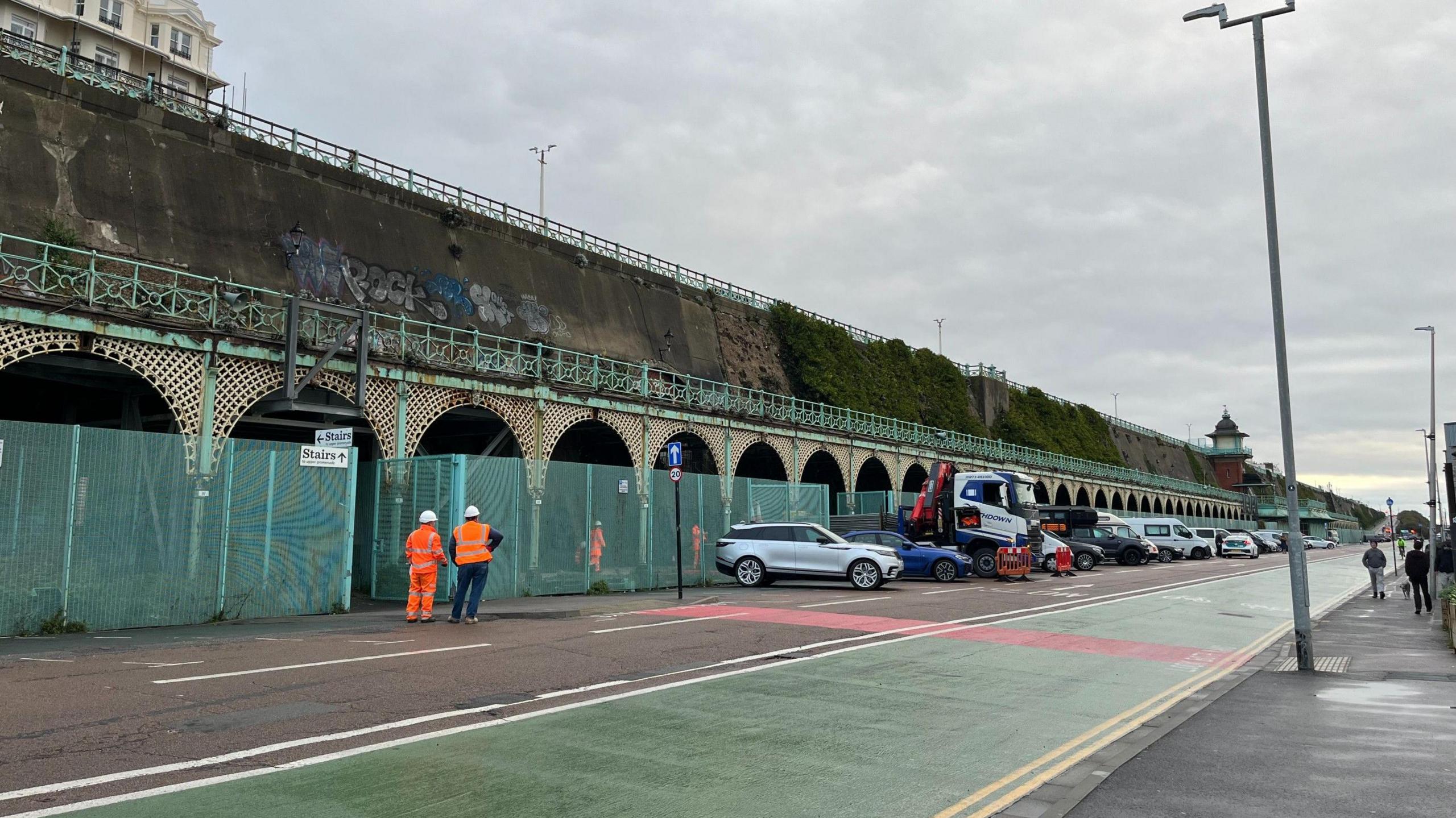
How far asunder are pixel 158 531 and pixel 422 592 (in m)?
3.94

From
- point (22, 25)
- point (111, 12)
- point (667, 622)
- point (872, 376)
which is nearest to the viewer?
point (667, 622)

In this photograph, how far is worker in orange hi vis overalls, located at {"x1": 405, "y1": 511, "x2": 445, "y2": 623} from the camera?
14.7 m

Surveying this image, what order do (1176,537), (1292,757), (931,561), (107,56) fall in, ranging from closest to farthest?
1. (1292,757)
2. (931,561)
3. (1176,537)
4. (107,56)

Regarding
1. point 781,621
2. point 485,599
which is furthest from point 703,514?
point 781,621

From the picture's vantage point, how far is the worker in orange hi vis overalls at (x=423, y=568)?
14.7 m

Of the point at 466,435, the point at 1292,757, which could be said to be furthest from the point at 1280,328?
the point at 466,435

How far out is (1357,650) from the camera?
14414 mm

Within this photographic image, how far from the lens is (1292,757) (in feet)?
23.3

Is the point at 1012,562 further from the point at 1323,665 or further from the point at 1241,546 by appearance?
the point at 1241,546

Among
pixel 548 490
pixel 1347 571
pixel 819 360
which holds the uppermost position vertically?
pixel 819 360

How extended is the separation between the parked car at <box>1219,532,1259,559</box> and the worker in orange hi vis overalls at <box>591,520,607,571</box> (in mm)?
44643

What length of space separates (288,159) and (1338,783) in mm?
32538

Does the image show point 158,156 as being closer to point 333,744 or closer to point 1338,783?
point 333,744

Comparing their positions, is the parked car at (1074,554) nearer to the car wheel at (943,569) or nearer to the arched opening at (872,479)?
the car wheel at (943,569)
